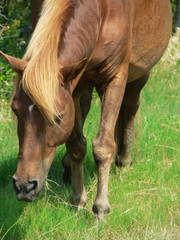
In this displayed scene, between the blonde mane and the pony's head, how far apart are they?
0.06 ft

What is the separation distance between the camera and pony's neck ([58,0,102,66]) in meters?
3.28

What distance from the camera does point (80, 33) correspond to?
3.40m

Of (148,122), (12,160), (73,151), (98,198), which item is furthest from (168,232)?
(148,122)

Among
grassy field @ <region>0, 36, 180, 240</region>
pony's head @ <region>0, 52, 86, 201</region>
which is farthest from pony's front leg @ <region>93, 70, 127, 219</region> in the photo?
pony's head @ <region>0, 52, 86, 201</region>

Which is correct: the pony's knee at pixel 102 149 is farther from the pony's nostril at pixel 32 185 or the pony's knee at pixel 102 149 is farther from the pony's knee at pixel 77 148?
the pony's nostril at pixel 32 185

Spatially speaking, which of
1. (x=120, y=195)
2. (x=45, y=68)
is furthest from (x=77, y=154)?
(x=45, y=68)

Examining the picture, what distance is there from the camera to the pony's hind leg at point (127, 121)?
5.15 meters

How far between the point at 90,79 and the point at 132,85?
4.48 feet

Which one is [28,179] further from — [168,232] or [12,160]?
[12,160]

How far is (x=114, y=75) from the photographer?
3.88 meters

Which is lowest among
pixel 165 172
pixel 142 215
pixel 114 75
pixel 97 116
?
pixel 97 116

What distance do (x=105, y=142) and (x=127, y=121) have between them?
5.06 ft

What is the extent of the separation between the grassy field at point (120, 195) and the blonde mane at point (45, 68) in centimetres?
96

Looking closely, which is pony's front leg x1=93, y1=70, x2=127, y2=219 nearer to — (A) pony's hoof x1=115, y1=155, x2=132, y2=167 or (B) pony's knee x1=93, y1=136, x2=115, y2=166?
(B) pony's knee x1=93, y1=136, x2=115, y2=166
